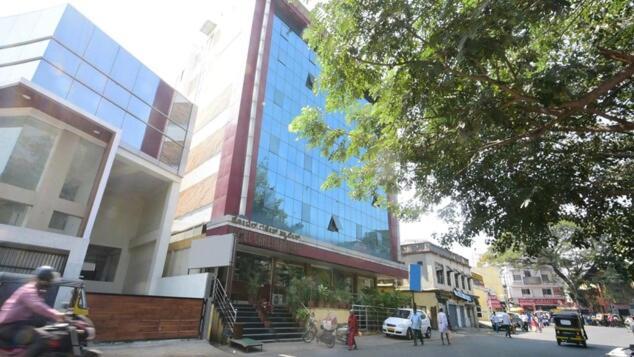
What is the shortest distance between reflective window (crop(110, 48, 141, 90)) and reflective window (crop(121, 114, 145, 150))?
181 cm

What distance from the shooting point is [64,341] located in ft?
15.4

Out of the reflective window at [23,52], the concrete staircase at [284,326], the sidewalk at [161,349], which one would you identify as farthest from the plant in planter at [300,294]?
the reflective window at [23,52]

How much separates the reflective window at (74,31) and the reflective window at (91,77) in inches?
26.4

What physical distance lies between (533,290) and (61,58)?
253 feet

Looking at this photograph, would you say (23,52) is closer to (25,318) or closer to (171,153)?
(171,153)

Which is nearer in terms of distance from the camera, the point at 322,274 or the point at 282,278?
the point at 282,278

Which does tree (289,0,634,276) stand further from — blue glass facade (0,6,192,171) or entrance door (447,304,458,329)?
entrance door (447,304,458,329)

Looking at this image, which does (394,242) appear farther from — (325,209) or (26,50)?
(26,50)

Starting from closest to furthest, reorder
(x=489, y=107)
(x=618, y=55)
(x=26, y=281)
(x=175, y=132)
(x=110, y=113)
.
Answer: (x=618, y=55), (x=489, y=107), (x=26, y=281), (x=110, y=113), (x=175, y=132)

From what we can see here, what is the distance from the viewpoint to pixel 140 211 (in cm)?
2234

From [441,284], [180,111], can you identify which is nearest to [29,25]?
[180,111]

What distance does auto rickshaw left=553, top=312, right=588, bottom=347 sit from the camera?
1570cm

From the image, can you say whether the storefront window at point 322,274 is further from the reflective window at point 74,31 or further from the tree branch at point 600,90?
the tree branch at point 600,90

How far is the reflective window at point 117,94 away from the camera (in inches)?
637
